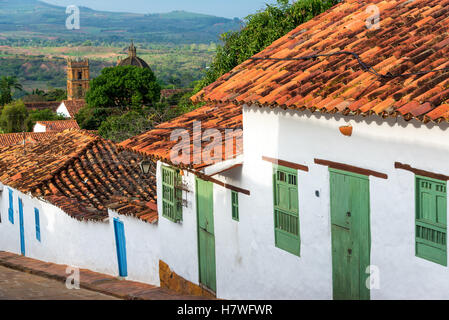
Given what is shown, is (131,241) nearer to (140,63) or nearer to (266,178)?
(266,178)

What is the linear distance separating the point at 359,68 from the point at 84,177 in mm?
10301

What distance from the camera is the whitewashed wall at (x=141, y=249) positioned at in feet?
38.1

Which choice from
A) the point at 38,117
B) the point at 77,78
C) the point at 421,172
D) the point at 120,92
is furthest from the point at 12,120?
the point at 421,172

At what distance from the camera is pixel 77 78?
12888 centimetres

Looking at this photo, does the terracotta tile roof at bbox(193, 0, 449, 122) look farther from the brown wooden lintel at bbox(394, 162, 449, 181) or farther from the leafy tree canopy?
the leafy tree canopy

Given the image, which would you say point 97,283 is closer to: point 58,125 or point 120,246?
point 120,246

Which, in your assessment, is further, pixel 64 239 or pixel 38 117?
pixel 38 117

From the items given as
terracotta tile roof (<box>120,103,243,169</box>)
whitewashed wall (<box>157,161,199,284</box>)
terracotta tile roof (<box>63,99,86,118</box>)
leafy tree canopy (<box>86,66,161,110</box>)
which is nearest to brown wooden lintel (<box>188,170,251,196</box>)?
terracotta tile roof (<box>120,103,243,169</box>)

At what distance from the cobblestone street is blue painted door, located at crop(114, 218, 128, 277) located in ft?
3.57

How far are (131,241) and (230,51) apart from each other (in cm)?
918

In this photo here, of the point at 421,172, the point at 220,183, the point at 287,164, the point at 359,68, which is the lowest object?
the point at 220,183

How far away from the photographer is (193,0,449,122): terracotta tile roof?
6.21 metres

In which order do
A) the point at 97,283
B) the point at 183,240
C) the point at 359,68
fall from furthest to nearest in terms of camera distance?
1. the point at 97,283
2. the point at 183,240
3. the point at 359,68
